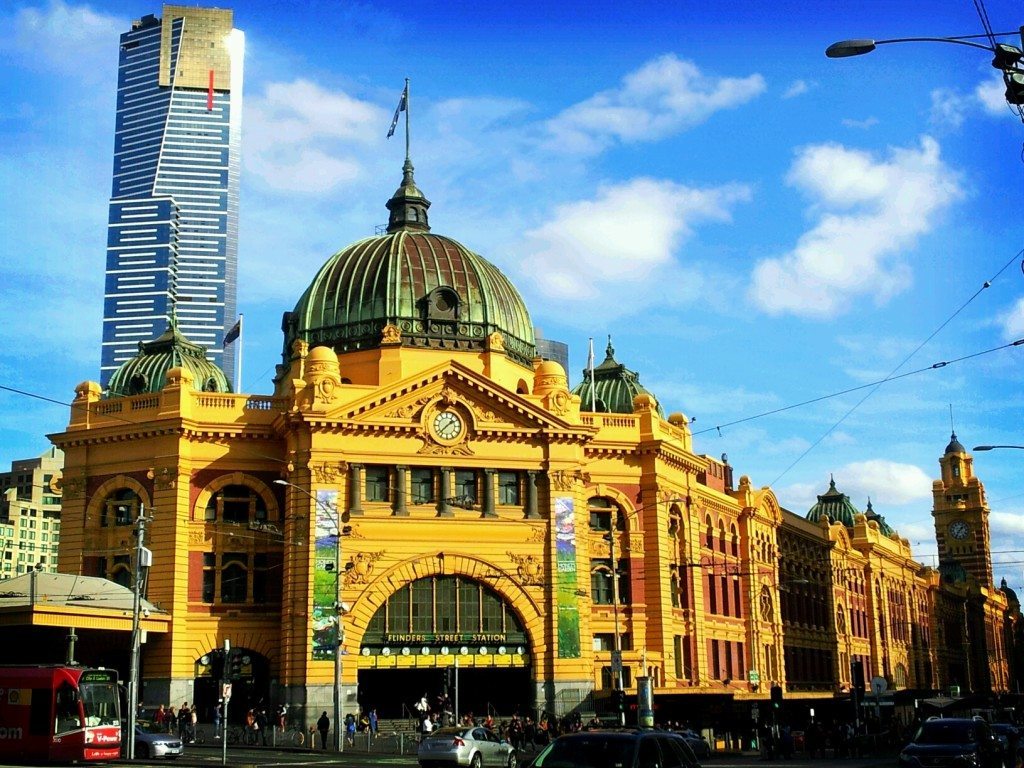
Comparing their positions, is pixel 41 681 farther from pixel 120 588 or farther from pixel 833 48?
pixel 833 48

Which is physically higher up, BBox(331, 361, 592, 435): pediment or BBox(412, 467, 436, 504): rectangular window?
BBox(331, 361, 592, 435): pediment

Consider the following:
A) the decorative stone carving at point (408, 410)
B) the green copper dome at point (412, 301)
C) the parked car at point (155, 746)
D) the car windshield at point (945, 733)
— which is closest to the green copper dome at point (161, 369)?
the green copper dome at point (412, 301)

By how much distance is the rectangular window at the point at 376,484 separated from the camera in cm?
6662

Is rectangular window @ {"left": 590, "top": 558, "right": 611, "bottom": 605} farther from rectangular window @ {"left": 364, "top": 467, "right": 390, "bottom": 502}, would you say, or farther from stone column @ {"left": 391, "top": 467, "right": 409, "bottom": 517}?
rectangular window @ {"left": 364, "top": 467, "right": 390, "bottom": 502}

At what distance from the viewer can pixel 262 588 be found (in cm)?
6731

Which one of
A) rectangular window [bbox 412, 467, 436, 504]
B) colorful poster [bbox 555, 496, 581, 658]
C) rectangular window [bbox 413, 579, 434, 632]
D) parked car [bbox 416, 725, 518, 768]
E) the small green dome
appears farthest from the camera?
the small green dome

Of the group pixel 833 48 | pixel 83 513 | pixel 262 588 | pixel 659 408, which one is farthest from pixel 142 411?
pixel 833 48

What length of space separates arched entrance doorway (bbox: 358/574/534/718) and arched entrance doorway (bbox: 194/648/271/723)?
16.2ft

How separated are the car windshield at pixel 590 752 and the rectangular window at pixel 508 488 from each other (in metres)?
45.9

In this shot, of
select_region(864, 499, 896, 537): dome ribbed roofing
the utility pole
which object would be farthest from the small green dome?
the utility pole

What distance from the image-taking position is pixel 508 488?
226ft

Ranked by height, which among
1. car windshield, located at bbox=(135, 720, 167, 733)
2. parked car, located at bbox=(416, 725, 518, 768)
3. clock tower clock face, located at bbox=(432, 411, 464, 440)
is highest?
clock tower clock face, located at bbox=(432, 411, 464, 440)

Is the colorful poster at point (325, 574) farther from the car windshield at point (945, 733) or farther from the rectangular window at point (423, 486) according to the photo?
the car windshield at point (945, 733)

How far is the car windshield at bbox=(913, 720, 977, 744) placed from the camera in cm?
3588
